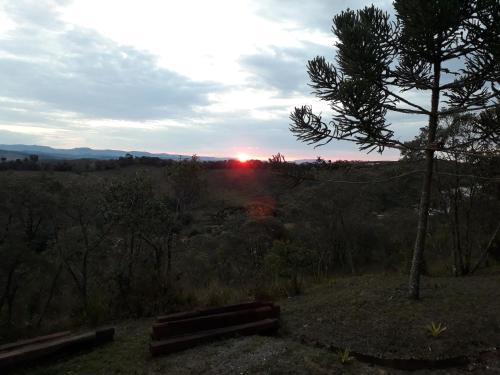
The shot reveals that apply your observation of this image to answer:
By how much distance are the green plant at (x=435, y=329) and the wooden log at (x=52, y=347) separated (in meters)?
4.20

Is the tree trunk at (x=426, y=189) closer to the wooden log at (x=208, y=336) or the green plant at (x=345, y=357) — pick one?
the green plant at (x=345, y=357)

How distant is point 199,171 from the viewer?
9.42m

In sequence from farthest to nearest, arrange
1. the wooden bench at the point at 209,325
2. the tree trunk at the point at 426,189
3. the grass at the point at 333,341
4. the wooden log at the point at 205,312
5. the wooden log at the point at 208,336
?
the tree trunk at the point at 426,189 < the wooden log at the point at 205,312 < the wooden bench at the point at 209,325 < the wooden log at the point at 208,336 < the grass at the point at 333,341

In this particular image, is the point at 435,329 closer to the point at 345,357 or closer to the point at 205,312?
the point at 345,357

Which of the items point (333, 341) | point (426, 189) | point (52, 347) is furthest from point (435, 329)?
point (52, 347)

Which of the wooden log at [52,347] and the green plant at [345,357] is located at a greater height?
the green plant at [345,357]

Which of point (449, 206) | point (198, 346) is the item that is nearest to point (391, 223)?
point (449, 206)

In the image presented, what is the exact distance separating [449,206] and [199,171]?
714 centimetres

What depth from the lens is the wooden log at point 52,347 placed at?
4219mm

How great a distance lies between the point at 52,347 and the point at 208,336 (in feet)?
6.19

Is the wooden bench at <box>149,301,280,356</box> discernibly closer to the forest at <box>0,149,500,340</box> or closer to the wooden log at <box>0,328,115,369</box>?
the wooden log at <box>0,328,115,369</box>

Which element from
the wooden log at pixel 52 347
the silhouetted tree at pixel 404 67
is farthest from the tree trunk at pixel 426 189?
the wooden log at pixel 52 347

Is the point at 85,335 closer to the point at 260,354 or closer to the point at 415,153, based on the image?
the point at 260,354

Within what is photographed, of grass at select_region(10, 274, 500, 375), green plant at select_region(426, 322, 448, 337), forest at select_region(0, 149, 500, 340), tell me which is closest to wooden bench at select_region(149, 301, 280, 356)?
grass at select_region(10, 274, 500, 375)
